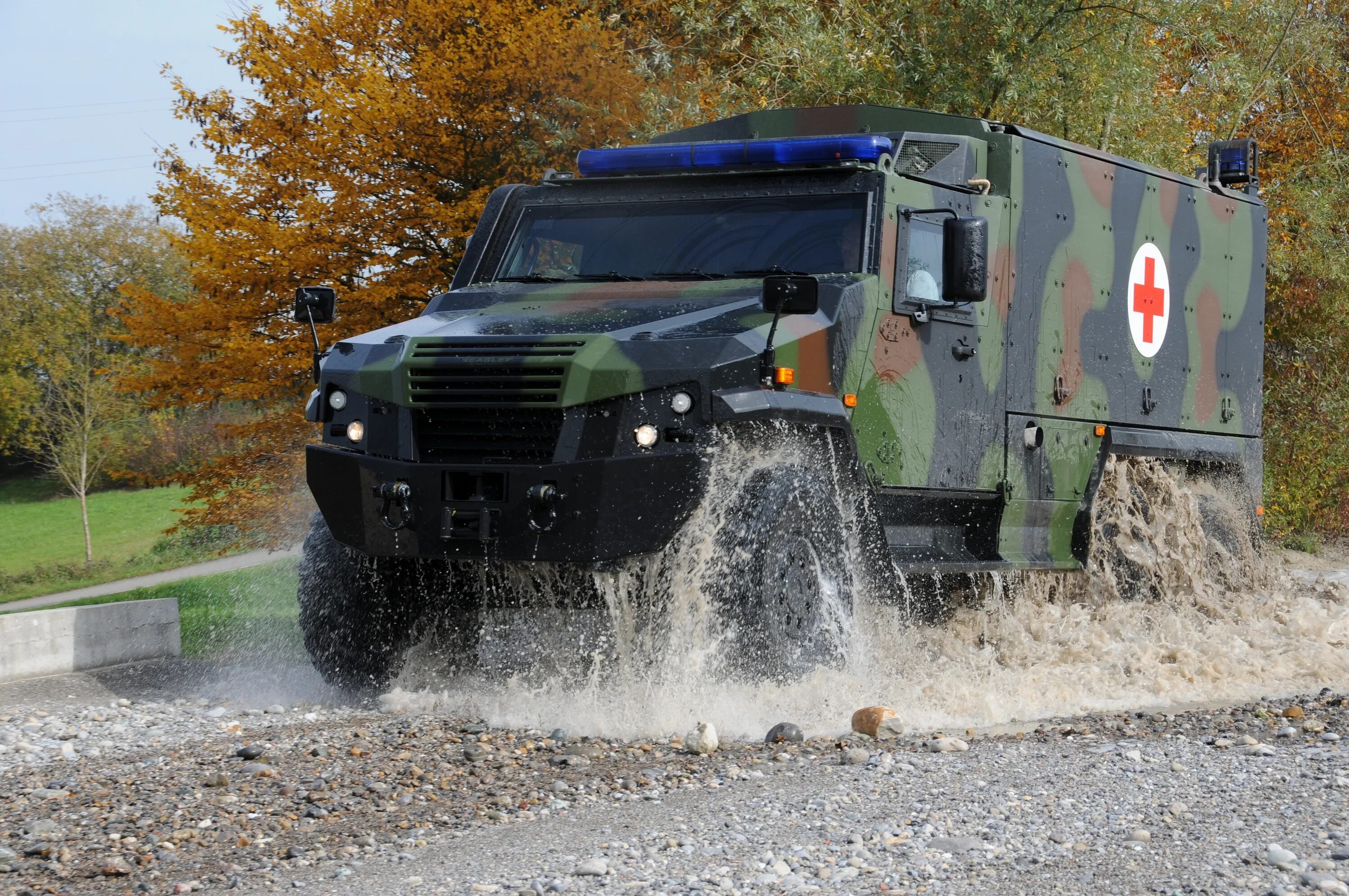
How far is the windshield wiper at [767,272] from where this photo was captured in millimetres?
7539

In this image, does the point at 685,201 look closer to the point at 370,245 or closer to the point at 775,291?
the point at 775,291

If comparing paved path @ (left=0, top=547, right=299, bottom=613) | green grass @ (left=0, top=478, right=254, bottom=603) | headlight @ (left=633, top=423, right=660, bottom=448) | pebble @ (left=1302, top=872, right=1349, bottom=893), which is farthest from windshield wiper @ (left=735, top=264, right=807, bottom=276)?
green grass @ (left=0, top=478, right=254, bottom=603)

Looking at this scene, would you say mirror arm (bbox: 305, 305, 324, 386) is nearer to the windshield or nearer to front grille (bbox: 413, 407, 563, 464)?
front grille (bbox: 413, 407, 563, 464)

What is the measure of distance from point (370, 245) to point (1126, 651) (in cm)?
716

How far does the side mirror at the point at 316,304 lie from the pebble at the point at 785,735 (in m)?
3.06

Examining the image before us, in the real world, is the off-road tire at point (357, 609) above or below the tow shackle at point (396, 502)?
below

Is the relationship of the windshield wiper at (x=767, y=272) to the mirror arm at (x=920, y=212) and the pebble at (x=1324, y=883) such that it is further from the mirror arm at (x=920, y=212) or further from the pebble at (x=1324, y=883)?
the pebble at (x=1324, y=883)

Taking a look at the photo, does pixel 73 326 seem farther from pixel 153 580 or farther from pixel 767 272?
pixel 767 272

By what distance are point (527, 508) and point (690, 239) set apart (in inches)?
78.1

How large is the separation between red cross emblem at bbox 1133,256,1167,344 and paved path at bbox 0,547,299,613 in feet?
24.4

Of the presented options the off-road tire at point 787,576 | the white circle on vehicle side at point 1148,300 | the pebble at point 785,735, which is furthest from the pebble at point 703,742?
the white circle on vehicle side at point 1148,300

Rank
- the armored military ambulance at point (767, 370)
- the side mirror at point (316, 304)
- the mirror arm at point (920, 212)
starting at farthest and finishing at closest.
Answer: the side mirror at point (316, 304)
the mirror arm at point (920, 212)
the armored military ambulance at point (767, 370)

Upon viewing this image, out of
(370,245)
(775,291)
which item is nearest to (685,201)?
(775,291)

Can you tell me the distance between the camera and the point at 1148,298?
9.88 metres
